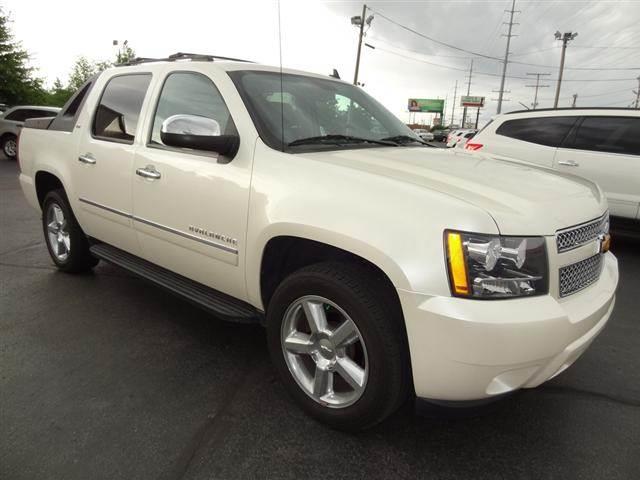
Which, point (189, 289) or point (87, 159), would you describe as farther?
point (87, 159)

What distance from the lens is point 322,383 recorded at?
2.33m

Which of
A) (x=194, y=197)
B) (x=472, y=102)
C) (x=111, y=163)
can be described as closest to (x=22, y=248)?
(x=111, y=163)

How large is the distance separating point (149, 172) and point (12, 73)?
31.3 meters

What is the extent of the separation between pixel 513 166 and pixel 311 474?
196 cm

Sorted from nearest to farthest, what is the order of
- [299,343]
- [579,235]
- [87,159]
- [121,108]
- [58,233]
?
1. [579,235]
2. [299,343]
3. [121,108]
4. [87,159]
5. [58,233]

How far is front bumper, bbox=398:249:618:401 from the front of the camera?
178 cm

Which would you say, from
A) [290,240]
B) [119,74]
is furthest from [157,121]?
[290,240]

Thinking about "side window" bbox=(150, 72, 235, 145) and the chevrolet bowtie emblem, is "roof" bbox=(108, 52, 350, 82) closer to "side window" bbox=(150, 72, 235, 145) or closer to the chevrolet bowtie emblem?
"side window" bbox=(150, 72, 235, 145)

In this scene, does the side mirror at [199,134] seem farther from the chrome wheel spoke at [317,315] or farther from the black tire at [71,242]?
the black tire at [71,242]

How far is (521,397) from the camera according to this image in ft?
8.66

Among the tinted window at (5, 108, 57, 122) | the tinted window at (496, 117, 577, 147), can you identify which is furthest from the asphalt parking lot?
the tinted window at (5, 108, 57, 122)

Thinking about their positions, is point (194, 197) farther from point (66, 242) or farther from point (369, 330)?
point (66, 242)

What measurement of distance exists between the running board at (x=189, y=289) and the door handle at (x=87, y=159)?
27.2 inches

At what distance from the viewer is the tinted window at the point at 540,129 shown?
6.21 meters
